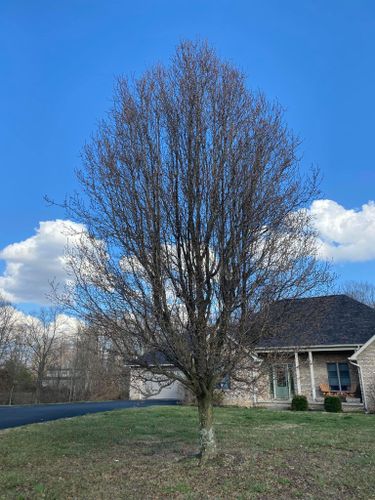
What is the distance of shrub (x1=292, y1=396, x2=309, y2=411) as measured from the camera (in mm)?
18984

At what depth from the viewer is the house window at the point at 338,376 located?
797 inches

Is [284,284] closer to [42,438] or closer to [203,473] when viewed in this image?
[203,473]

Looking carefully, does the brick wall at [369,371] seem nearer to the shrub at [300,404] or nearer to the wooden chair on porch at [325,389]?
the wooden chair on porch at [325,389]

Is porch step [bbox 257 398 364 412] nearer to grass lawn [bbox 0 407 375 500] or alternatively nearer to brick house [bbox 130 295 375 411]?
brick house [bbox 130 295 375 411]

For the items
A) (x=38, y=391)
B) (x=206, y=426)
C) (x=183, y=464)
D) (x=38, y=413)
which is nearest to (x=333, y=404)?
(x=38, y=413)

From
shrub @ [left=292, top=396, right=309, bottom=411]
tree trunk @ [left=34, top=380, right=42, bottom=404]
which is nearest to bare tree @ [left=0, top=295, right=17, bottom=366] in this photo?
tree trunk @ [left=34, top=380, right=42, bottom=404]

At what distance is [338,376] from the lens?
2050 centimetres

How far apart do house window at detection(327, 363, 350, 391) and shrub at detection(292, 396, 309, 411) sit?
2082 millimetres

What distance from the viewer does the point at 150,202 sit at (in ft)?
21.2

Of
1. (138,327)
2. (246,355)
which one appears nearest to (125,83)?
(138,327)

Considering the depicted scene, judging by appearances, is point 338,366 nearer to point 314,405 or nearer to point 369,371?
point 369,371

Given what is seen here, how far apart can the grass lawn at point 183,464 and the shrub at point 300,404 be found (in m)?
7.97

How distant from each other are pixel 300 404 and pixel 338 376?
2.79m

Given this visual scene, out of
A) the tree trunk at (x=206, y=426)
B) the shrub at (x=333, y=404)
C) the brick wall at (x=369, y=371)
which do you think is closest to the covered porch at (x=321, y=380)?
the brick wall at (x=369, y=371)
